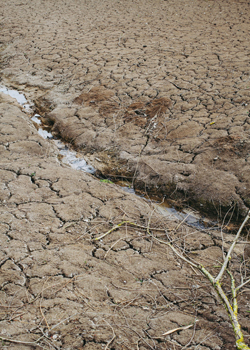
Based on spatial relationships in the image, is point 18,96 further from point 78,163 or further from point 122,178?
point 122,178

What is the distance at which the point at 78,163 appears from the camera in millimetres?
3449

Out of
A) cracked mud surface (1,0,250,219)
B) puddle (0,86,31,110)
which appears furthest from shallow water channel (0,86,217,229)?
cracked mud surface (1,0,250,219)

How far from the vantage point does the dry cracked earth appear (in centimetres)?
153

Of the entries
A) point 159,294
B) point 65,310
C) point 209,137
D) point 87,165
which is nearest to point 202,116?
point 209,137

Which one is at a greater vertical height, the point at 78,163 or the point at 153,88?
the point at 153,88

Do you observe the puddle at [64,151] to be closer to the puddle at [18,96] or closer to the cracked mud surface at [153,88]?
the puddle at [18,96]

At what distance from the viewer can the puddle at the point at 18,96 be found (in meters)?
4.46

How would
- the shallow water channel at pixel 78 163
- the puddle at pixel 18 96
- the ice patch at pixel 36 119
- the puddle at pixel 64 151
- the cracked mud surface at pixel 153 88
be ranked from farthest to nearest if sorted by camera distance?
the puddle at pixel 18 96, the ice patch at pixel 36 119, the puddle at pixel 64 151, the cracked mud surface at pixel 153 88, the shallow water channel at pixel 78 163

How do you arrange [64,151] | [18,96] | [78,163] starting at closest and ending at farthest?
1. [78,163]
2. [64,151]
3. [18,96]

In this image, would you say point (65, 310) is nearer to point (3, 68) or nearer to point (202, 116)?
point (202, 116)

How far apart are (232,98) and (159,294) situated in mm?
2817

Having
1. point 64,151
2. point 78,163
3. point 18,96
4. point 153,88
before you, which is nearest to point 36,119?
point 18,96

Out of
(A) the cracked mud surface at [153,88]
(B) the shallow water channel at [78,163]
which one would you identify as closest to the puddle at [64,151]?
(B) the shallow water channel at [78,163]

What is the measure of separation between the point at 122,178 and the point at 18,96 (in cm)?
253
